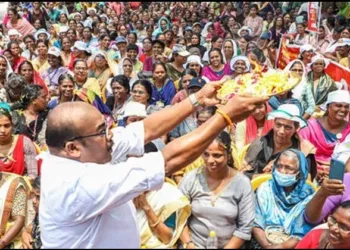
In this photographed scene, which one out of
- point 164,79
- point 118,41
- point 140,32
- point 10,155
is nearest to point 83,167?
point 10,155

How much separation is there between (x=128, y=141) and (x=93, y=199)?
48 cm

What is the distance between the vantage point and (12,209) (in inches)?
130

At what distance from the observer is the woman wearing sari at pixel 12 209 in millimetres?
3273

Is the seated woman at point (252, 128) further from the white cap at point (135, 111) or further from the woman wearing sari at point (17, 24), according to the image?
the woman wearing sari at point (17, 24)

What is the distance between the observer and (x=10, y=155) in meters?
3.82

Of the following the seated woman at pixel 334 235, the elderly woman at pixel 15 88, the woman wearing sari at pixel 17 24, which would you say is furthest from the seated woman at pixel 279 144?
A: the woman wearing sari at pixel 17 24

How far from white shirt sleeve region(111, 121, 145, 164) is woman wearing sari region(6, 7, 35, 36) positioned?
888 centimetres

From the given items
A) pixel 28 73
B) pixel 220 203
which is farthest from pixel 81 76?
pixel 220 203

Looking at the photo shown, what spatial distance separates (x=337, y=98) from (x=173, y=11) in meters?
10.3

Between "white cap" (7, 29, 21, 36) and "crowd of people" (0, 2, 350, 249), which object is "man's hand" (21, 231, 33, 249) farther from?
"white cap" (7, 29, 21, 36)

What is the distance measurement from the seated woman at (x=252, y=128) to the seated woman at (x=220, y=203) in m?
1.34

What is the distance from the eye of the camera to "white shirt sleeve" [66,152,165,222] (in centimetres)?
166

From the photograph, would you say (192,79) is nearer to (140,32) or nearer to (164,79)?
(164,79)

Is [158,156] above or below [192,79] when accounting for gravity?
above
